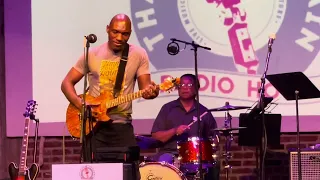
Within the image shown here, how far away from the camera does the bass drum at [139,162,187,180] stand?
570cm

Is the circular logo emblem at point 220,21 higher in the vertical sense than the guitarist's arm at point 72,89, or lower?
higher

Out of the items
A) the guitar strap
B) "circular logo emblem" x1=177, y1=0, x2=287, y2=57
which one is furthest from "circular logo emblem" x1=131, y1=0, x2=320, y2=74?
the guitar strap

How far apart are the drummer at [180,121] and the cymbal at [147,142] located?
0.07 m

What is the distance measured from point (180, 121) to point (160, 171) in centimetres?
77

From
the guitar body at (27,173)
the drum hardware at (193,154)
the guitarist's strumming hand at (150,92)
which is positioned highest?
the guitarist's strumming hand at (150,92)

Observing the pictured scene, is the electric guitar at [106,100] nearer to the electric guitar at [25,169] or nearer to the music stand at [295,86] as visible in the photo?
the music stand at [295,86]

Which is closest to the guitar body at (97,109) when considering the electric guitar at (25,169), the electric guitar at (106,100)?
the electric guitar at (106,100)

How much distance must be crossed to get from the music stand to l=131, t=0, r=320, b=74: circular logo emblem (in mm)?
1084

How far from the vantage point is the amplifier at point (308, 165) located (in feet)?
18.9

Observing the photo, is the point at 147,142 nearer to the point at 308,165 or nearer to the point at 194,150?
the point at 194,150

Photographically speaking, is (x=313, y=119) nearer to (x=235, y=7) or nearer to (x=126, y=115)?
(x=235, y=7)

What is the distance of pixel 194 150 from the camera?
226 inches

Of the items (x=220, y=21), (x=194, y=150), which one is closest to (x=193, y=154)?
(x=194, y=150)

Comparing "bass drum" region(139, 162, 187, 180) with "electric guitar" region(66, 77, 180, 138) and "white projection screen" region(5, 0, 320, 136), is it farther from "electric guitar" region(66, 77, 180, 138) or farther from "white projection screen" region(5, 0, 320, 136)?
"electric guitar" region(66, 77, 180, 138)
